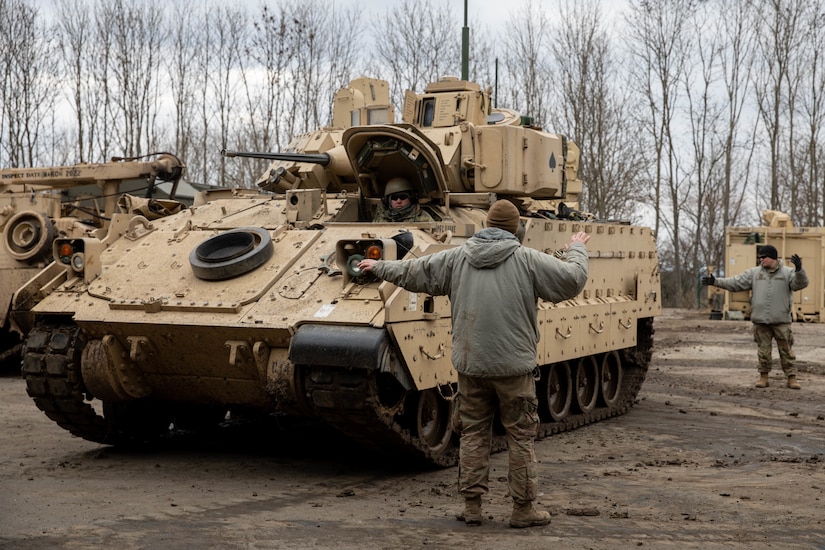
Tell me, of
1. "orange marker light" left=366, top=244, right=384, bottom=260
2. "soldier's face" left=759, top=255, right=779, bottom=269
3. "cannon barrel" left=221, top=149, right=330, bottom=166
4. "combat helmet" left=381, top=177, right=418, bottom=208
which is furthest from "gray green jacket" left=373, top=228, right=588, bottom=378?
"soldier's face" left=759, top=255, right=779, bottom=269

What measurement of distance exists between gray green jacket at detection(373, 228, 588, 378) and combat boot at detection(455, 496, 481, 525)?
738 millimetres

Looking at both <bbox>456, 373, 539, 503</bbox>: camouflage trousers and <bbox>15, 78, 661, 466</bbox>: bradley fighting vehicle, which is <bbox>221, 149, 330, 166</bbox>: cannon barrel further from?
<bbox>456, 373, 539, 503</bbox>: camouflage trousers

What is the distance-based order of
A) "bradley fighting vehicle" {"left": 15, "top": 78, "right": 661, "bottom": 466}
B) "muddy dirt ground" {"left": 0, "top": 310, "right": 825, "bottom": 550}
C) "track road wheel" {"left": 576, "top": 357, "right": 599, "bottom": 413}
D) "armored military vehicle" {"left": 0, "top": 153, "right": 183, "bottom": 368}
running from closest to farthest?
"muddy dirt ground" {"left": 0, "top": 310, "right": 825, "bottom": 550} < "bradley fighting vehicle" {"left": 15, "top": 78, "right": 661, "bottom": 466} < "track road wheel" {"left": 576, "top": 357, "right": 599, "bottom": 413} < "armored military vehicle" {"left": 0, "top": 153, "right": 183, "bottom": 368}

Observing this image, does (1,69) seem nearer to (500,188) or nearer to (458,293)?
(500,188)

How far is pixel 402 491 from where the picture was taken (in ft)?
25.2

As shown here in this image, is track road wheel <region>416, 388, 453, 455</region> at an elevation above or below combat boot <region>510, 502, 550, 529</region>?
above

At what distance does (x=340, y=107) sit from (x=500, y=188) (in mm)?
3149

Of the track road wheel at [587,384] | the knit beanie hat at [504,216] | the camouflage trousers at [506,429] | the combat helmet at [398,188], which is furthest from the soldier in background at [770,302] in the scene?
the camouflage trousers at [506,429]

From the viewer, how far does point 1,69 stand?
26.2 m

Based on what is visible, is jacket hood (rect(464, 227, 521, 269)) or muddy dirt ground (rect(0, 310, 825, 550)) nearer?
muddy dirt ground (rect(0, 310, 825, 550))

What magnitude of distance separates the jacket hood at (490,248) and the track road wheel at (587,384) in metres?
5.06

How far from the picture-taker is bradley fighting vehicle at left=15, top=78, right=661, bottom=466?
7797 mm

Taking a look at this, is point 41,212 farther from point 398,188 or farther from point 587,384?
point 587,384

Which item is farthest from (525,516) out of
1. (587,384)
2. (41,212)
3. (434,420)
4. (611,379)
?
(41,212)
